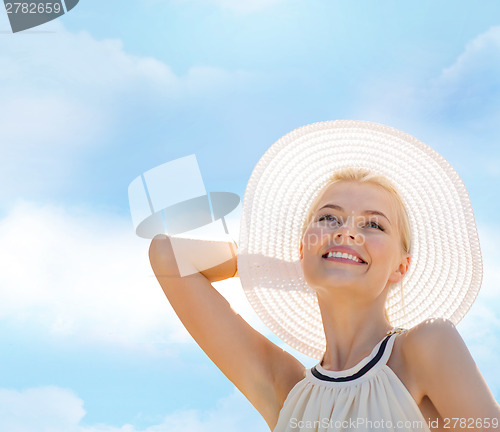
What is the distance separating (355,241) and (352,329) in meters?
0.38

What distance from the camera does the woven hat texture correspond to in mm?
2543

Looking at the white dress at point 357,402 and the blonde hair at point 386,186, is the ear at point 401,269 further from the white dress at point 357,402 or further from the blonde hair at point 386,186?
the white dress at point 357,402

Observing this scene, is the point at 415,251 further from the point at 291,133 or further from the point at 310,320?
the point at 291,133

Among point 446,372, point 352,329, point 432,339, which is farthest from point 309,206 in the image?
point 446,372

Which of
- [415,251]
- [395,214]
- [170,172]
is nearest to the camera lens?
[395,214]

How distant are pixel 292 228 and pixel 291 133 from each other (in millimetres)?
475

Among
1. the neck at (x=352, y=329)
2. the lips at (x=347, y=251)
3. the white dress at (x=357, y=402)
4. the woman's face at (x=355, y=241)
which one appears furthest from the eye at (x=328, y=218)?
the white dress at (x=357, y=402)

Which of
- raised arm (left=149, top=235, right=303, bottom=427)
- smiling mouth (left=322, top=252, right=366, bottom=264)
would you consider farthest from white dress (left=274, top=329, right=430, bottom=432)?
smiling mouth (left=322, top=252, right=366, bottom=264)

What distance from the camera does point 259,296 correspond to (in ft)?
8.89

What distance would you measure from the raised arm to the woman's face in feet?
1.45

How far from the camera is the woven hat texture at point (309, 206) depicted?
8.34ft

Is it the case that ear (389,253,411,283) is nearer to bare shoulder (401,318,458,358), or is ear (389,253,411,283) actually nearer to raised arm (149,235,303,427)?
bare shoulder (401,318,458,358)

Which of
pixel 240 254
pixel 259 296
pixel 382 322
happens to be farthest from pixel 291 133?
pixel 382 322

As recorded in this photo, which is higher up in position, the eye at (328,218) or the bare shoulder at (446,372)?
the eye at (328,218)
